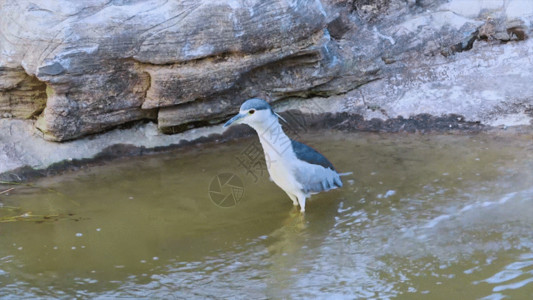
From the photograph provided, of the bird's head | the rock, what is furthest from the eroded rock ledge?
the bird's head

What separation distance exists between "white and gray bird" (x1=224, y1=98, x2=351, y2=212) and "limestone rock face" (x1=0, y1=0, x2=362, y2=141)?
1103 millimetres

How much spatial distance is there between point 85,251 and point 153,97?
6.07 ft

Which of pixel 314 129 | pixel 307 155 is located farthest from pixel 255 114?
A: pixel 314 129

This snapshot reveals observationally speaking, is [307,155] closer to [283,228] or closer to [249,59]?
[283,228]

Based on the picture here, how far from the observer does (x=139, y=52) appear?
5.37 metres

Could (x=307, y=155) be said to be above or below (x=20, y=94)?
below

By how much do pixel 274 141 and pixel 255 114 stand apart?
0.26 m

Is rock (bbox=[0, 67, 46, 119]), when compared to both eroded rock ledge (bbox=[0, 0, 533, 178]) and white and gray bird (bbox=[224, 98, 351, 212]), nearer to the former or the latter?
eroded rock ledge (bbox=[0, 0, 533, 178])

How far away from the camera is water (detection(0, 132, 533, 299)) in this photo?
3643mm

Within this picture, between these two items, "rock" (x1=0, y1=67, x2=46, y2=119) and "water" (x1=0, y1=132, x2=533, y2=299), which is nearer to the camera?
"water" (x1=0, y1=132, x2=533, y2=299)

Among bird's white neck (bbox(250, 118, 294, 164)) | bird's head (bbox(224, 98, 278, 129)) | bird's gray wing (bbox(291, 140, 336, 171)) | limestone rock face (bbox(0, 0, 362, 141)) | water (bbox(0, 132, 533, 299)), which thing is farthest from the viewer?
limestone rock face (bbox(0, 0, 362, 141))

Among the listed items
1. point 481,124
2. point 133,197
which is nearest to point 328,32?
point 481,124

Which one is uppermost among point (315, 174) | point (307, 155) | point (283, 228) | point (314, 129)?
point (314, 129)

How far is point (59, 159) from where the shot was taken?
552cm
